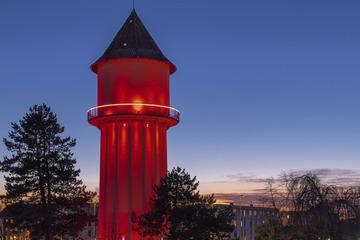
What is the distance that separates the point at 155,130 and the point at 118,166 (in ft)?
13.9

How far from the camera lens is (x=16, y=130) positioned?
183ft

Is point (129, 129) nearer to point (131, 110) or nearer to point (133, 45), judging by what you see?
point (131, 110)

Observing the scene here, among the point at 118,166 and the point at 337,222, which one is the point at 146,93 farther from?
the point at 337,222

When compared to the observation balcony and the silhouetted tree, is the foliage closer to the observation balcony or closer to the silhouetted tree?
the silhouetted tree

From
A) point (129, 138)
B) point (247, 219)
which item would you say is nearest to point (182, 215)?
point (129, 138)

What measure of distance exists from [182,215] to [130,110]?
450 inches

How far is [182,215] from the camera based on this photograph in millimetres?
46656

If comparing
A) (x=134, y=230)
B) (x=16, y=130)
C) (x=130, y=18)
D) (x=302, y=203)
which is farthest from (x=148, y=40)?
(x=302, y=203)

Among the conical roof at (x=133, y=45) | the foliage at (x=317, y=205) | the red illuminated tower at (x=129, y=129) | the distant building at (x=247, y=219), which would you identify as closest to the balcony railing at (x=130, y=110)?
the red illuminated tower at (x=129, y=129)

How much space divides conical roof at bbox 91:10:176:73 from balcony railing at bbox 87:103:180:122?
4457mm

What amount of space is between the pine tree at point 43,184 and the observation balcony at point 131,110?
3190 mm

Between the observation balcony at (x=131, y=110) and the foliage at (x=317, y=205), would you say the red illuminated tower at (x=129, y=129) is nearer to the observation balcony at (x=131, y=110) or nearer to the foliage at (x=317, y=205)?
the observation balcony at (x=131, y=110)

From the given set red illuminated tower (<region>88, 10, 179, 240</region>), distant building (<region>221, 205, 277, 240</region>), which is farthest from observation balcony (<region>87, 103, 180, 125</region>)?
distant building (<region>221, 205, 277, 240</region>)

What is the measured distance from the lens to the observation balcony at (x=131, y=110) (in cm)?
5434
